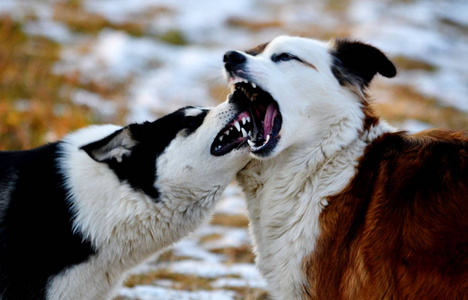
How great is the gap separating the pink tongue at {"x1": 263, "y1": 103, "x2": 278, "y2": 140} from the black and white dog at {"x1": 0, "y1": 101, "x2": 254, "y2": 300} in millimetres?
235

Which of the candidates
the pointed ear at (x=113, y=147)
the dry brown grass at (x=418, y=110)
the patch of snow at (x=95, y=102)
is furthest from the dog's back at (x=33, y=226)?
the dry brown grass at (x=418, y=110)

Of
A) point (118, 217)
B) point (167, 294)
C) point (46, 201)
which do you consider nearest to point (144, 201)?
point (118, 217)

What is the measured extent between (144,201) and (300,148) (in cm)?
121

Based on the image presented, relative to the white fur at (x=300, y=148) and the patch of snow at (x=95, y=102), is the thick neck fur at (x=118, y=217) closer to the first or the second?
the white fur at (x=300, y=148)

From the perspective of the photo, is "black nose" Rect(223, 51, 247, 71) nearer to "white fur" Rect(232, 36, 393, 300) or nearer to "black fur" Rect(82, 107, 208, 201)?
"white fur" Rect(232, 36, 393, 300)

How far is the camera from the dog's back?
3678 millimetres

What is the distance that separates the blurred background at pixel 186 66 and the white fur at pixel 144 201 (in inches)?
26.6

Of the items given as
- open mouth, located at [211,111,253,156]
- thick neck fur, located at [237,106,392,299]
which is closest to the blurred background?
open mouth, located at [211,111,253,156]

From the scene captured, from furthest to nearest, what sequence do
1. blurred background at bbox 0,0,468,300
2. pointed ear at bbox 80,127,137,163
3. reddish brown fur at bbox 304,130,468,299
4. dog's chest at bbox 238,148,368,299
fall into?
blurred background at bbox 0,0,468,300 → pointed ear at bbox 80,127,137,163 → dog's chest at bbox 238,148,368,299 → reddish brown fur at bbox 304,130,468,299

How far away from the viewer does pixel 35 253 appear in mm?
3721

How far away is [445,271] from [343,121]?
1.22 metres

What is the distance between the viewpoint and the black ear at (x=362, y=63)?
3.87 m

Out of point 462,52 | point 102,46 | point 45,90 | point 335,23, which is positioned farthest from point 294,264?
point 335,23

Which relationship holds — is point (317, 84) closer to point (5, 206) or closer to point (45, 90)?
point (5, 206)
